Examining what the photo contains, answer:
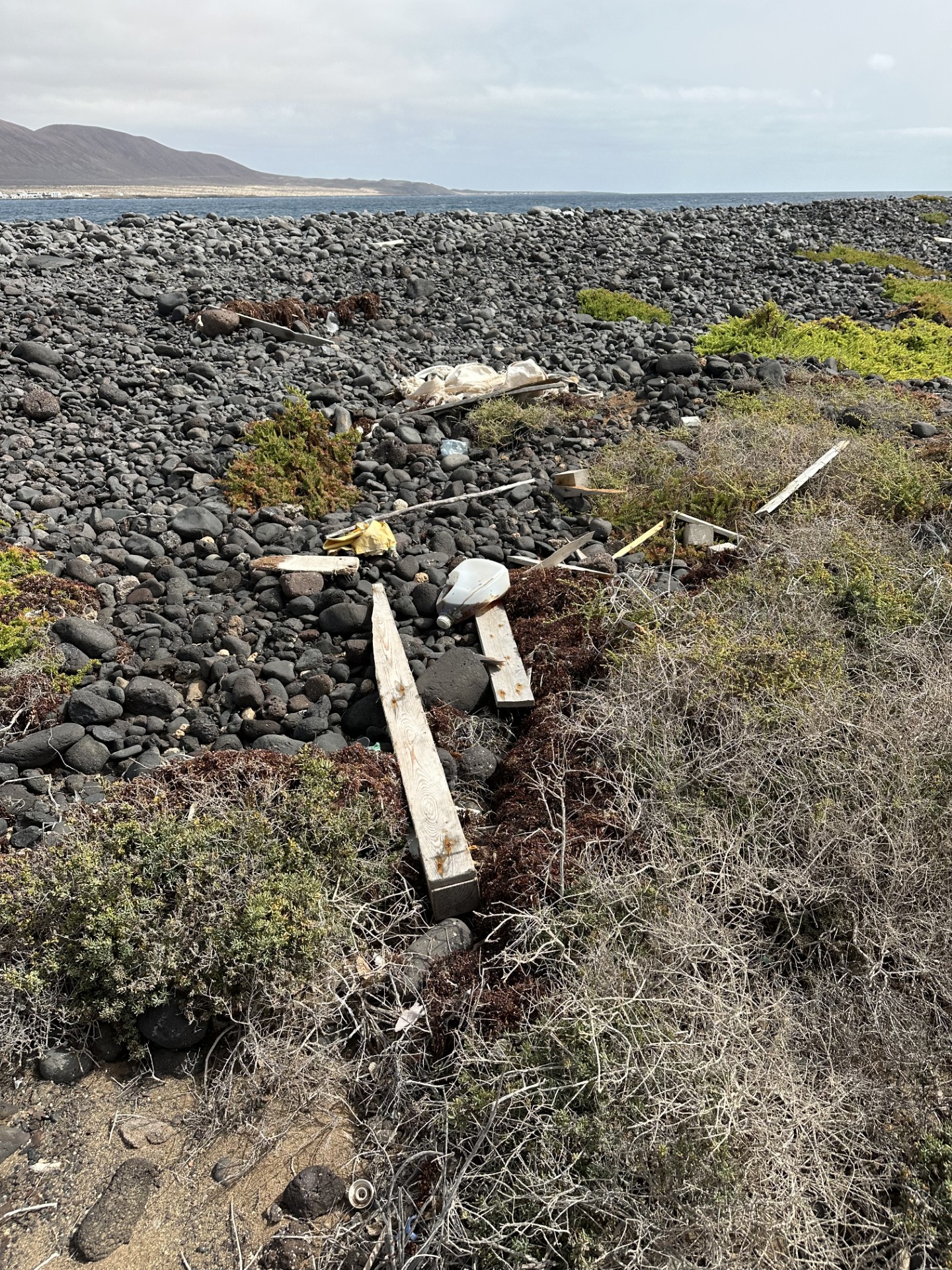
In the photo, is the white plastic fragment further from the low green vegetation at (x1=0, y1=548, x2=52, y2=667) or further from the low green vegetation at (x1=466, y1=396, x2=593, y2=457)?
the low green vegetation at (x1=466, y1=396, x2=593, y2=457)

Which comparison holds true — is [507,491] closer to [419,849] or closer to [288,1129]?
[419,849]

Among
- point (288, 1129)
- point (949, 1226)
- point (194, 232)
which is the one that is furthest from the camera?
point (194, 232)

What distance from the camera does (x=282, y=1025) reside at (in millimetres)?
3000

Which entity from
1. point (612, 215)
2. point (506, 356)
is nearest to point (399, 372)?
point (506, 356)

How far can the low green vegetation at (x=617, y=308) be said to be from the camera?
12453 millimetres

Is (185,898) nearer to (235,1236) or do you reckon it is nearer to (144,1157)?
(144,1157)

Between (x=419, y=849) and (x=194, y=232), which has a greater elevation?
(x=194, y=232)

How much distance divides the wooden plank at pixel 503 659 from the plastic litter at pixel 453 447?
2828 millimetres

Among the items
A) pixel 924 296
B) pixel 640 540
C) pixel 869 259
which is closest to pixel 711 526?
pixel 640 540

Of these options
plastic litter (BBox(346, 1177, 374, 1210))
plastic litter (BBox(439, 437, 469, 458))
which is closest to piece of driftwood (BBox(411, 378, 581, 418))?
plastic litter (BBox(439, 437, 469, 458))

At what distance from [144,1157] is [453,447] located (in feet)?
20.7

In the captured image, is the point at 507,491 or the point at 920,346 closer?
the point at 507,491

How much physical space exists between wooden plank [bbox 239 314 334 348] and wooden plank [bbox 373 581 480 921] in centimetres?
621

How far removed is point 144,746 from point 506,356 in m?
7.74
